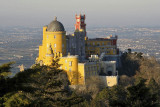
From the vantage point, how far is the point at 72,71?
62.4 metres

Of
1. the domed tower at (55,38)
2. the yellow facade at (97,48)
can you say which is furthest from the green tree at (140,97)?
the yellow facade at (97,48)

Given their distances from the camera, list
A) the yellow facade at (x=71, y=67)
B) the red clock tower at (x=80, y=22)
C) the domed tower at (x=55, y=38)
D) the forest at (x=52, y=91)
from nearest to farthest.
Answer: the forest at (x=52, y=91), the yellow facade at (x=71, y=67), the domed tower at (x=55, y=38), the red clock tower at (x=80, y=22)

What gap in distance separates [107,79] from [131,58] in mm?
14595

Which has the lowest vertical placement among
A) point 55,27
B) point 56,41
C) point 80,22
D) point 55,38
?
point 56,41

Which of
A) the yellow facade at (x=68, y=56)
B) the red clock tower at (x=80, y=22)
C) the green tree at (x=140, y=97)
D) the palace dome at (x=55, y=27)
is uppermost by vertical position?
the red clock tower at (x=80, y=22)

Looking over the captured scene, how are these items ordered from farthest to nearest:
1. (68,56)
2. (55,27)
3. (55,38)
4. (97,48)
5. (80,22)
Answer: (80,22)
(97,48)
(55,38)
(55,27)
(68,56)

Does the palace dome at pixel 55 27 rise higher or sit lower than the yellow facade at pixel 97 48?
higher

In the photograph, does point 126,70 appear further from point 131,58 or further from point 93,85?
point 93,85

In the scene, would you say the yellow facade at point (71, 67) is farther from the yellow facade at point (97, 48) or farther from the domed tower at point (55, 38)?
the yellow facade at point (97, 48)

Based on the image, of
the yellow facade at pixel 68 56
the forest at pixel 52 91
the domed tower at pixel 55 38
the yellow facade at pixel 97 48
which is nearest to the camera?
the forest at pixel 52 91

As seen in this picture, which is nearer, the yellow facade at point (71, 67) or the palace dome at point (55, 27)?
the yellow facade at point (71, 67)

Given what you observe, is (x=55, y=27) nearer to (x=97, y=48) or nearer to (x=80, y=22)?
(x=97, y=48)

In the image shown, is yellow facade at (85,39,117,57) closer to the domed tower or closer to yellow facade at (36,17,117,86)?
yellow facade at (36,17,117,86)

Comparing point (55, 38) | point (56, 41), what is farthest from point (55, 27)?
point (56, 41)
